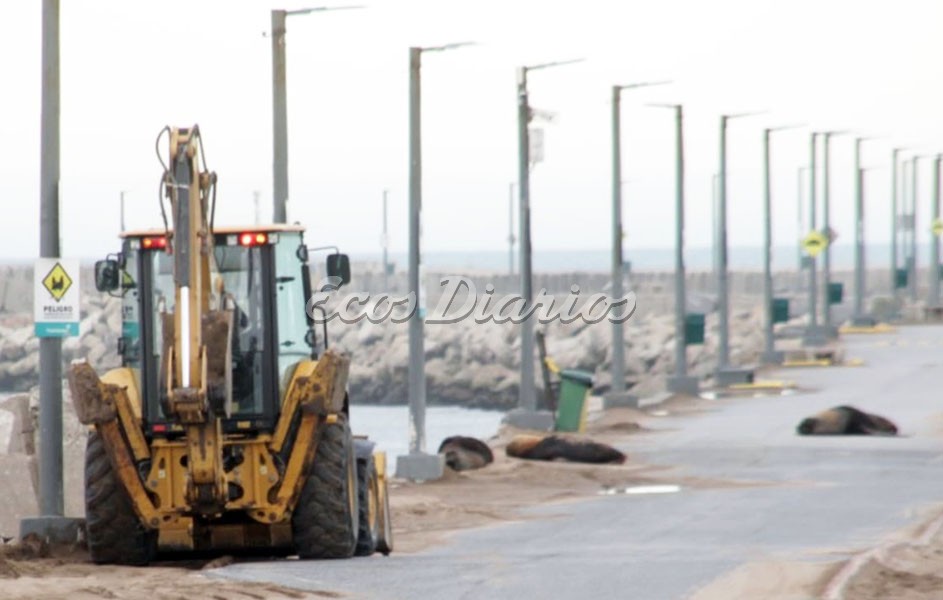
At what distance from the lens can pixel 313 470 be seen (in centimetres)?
1825

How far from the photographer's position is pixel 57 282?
21188mm

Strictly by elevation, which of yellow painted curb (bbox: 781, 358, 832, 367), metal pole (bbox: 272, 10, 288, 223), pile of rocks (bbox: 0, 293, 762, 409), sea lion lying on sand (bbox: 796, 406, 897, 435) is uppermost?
metal pole (bbox: 272, 10, 288, 223)

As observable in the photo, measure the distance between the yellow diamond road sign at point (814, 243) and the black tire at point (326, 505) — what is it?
4559cm

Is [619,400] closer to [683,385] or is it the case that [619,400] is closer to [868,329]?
[683,385]

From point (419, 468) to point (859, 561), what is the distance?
43.3ft

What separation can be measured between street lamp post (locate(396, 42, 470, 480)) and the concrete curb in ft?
32.0

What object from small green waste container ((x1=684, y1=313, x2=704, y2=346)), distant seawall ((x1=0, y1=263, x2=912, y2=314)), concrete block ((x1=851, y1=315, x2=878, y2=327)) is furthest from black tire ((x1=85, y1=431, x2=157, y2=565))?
distant seawall ((x1=0, y1=263, x2=912, y2=314))

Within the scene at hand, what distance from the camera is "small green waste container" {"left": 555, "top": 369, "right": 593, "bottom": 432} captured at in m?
39.9

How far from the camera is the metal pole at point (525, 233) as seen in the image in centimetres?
3775

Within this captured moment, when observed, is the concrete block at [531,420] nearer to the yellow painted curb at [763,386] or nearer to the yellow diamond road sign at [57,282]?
the yellow painted curb at [763,386]

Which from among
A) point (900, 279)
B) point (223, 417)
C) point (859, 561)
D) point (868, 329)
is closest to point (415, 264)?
point (223, 417)

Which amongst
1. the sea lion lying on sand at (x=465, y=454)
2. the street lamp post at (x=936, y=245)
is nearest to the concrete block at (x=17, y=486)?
the sea lion lying on sand at (x=465, y=454)

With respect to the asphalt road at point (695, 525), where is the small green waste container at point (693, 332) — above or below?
above

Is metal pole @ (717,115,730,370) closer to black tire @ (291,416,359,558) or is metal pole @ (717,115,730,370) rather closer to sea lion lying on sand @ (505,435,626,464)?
sea lion lying on sand @ (505,435,626,464)
